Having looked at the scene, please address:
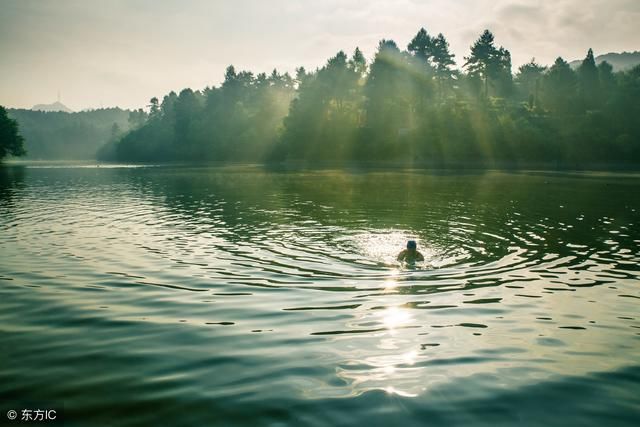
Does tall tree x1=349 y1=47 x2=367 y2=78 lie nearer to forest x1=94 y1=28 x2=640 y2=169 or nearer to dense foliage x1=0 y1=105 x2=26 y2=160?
forest x1=94 y1=28 x2=640 y2=169

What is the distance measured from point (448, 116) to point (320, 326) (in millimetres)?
127544

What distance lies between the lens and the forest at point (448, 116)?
11644 cm

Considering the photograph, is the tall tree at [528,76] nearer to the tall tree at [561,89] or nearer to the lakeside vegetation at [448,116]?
the lakeside vegetation at [448,116]

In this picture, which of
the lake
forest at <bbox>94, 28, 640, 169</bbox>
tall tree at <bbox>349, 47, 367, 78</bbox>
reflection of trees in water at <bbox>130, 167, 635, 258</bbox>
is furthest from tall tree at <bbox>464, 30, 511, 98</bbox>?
the lake

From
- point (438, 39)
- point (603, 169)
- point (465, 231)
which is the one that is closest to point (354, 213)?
point (465, 231)

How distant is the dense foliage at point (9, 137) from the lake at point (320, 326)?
12188cm

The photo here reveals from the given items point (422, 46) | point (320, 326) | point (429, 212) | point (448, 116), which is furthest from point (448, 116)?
point (320, 326)

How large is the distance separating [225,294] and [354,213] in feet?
69.2

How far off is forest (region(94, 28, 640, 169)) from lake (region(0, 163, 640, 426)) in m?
99.0

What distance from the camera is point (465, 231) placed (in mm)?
26734

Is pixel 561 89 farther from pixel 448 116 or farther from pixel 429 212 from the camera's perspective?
pixel 429 212

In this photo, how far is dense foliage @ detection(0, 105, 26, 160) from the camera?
125812mm

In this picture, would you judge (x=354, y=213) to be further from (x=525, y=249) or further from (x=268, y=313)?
(x=268, y=313)

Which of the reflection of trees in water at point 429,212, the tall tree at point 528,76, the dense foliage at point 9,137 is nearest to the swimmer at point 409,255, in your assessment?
the reflection of trees in water at point 429,212
